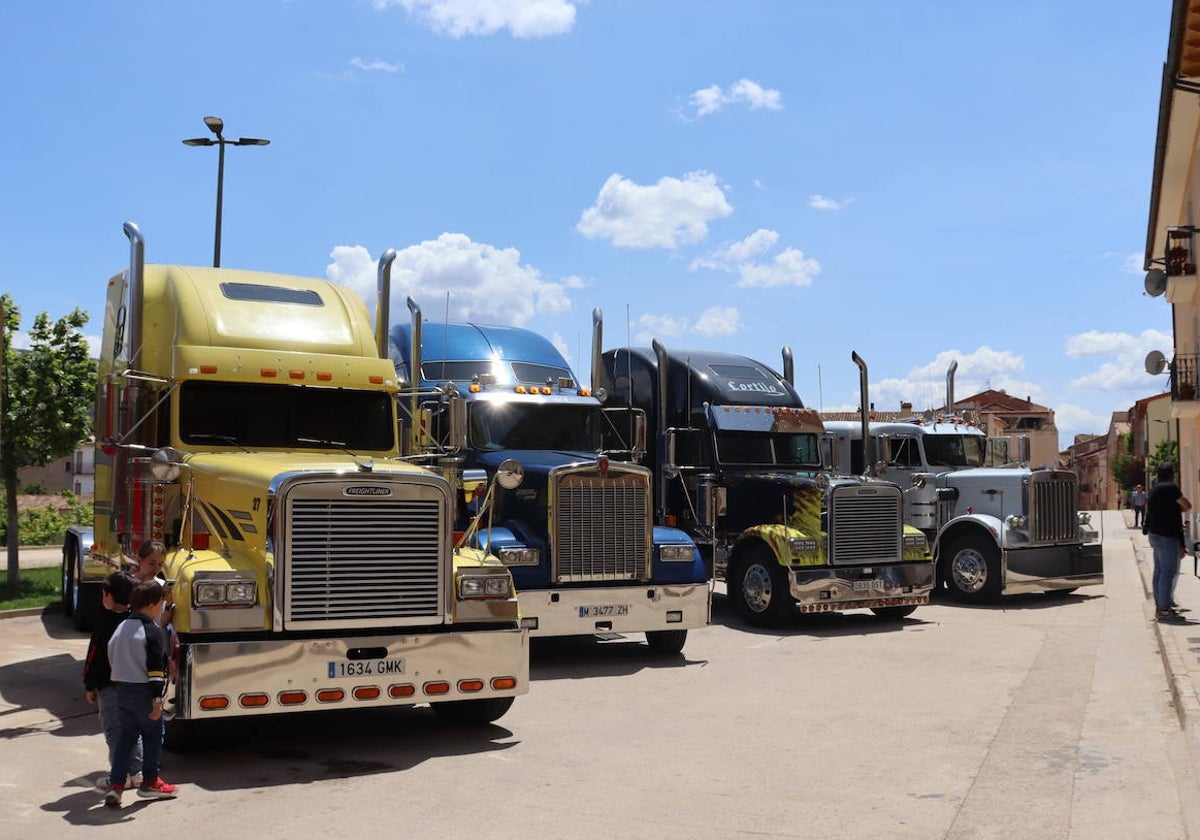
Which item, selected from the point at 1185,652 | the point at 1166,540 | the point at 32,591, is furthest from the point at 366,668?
the point at 32,591

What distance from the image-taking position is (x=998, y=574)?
58.7 ft

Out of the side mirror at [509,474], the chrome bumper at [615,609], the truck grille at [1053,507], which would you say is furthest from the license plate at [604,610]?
the truck grille at [1053,507]

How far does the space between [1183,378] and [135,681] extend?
30987mm

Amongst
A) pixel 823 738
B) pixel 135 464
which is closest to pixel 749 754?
pixel 823 738

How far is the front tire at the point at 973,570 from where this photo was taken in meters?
18.0

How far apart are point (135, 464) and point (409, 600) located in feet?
9.34

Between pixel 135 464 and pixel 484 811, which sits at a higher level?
pixel 135 464

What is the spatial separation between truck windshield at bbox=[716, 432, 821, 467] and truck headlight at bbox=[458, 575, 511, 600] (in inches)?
324

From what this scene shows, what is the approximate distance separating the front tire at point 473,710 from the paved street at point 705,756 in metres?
0.16

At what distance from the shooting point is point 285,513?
25.3 ft

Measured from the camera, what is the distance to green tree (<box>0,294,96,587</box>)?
17.9 metres

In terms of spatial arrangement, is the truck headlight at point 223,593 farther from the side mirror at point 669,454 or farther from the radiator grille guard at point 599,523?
the side mirror at point 669,454

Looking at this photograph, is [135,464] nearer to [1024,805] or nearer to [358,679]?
[358,679]

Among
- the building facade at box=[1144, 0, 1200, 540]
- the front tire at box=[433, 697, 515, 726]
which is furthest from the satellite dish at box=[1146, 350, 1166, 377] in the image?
the front tire at box=[433, 697, 515, 726]
